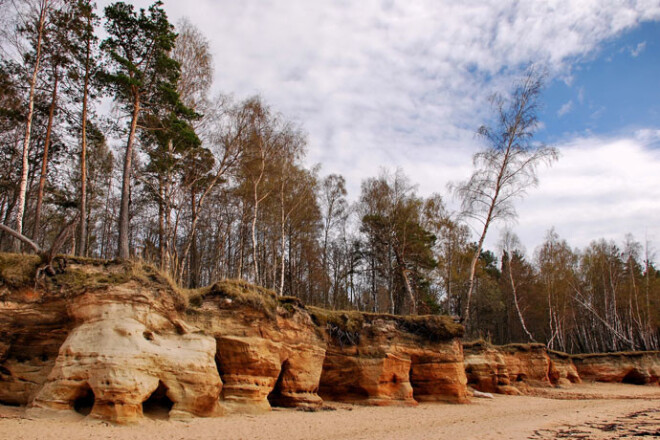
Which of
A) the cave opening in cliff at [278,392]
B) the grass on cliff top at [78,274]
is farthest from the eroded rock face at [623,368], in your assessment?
the grass on cliff top at [78,274]

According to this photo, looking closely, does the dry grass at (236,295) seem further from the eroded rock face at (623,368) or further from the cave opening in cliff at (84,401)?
the eroded rock face at (623,368)

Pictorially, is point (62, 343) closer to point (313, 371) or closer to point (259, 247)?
point (313, 371)

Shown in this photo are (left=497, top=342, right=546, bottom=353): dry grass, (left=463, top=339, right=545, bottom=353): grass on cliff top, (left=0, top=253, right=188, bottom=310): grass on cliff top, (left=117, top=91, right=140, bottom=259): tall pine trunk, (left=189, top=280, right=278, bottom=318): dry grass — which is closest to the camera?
(left=0, top=253, right=188, bottom=310): grass on cliff top

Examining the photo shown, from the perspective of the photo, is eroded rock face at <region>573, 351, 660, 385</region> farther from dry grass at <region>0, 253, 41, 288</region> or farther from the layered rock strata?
dry grass at <region>0, 253, 41, 288</region>

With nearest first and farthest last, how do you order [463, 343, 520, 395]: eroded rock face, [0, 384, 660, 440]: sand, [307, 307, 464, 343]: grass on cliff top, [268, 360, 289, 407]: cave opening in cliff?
[0, 384, 660, 440]: sand < [268, 360, 289, 407]: cave opening in cliff < [307, 307, 464, 343]: grass on cliff top < [463, 343, 520, 395]: eroded rock face

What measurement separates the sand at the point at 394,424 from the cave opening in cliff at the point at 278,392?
2.70 ft

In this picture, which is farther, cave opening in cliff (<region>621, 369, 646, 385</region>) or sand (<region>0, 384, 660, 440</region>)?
cave opening in cliff (<region>621, 369, 646, 385</region>)

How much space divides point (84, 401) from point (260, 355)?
4.68m

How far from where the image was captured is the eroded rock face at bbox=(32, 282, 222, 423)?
28.5 feet

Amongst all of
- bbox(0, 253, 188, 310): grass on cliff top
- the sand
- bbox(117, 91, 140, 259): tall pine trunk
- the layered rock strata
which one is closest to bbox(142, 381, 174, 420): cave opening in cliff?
the sand

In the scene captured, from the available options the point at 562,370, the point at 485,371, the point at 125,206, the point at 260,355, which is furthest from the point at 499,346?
the point at 125,206

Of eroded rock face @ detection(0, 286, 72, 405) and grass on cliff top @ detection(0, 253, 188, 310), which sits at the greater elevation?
grass on cliff top @ detection(0, 253, 188, 310)

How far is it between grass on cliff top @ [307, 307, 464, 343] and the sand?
2.76 m

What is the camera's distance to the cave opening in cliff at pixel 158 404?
9.62 metres
